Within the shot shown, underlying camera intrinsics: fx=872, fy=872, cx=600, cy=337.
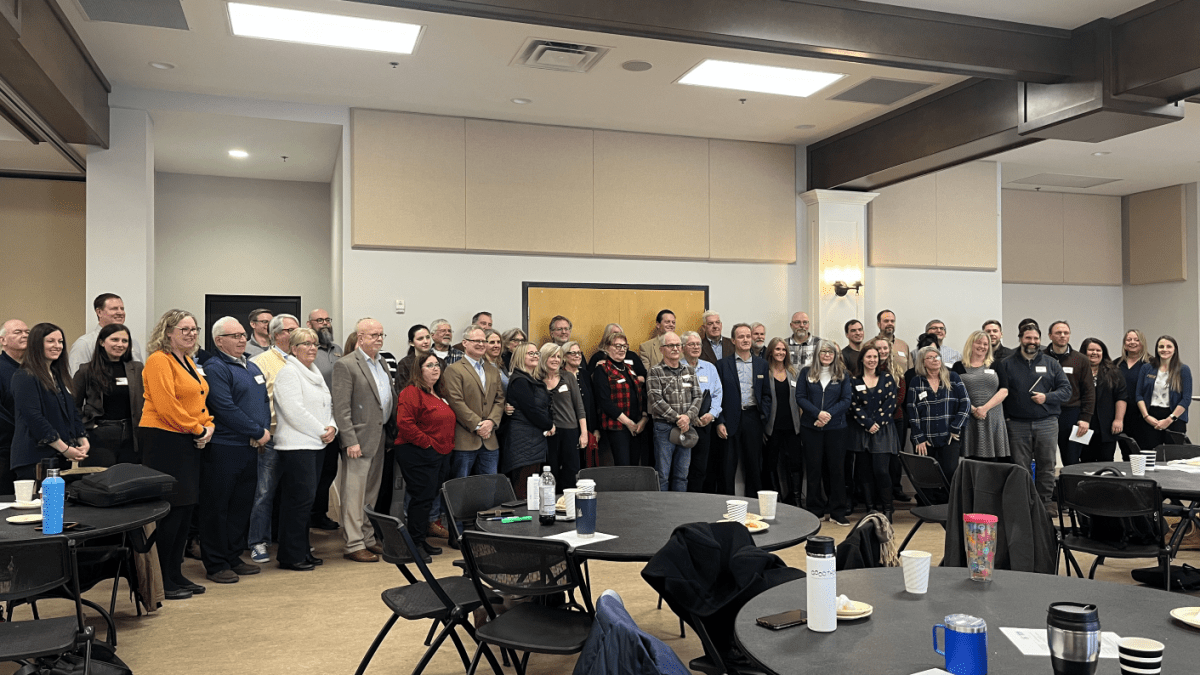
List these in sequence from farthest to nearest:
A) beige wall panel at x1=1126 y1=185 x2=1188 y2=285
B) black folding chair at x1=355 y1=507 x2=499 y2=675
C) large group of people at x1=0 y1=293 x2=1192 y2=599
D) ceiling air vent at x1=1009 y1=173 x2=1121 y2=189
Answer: beige wall panel at x1=1126 y1=185 x2=1188 y2=285 < ceiling air vent at x1=1009 y1=173 x2=1121 y2=189 < large group of people at x1=0 y1=293 x2=1192 y2=599 < black folding chair at x1=355 y1=507 x2=499 y2=675

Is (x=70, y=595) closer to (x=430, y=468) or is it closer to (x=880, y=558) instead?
(x=430, y=468)

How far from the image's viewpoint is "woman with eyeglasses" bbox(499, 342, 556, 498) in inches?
265

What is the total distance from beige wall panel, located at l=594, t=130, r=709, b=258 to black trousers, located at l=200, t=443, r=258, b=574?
4310 millimetres

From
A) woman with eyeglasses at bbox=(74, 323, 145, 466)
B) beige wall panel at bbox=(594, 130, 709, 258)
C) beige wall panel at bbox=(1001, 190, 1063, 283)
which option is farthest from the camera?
beige wall panel at bbox=(1001, 190, 1063, 283)

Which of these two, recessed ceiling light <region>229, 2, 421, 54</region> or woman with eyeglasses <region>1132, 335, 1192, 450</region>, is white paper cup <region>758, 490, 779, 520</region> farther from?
woman with eyeglasses <region>1132, 335, 1192, 450</region>

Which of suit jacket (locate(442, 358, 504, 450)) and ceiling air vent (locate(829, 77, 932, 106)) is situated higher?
ceiling air vent (locate(829, 77, 932, 106))

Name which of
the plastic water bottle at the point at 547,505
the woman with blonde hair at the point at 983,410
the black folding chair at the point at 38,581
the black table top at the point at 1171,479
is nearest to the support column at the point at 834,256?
the woman with blonde hair at the point at 983,410

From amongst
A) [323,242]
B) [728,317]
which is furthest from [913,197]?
[323,242]

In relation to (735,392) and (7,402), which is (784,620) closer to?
(7,402)

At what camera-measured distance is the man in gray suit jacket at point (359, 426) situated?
250 inches

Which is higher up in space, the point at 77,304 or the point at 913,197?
the point at 913,197

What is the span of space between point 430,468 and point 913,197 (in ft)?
21.8

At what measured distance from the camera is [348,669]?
4086 millimetres

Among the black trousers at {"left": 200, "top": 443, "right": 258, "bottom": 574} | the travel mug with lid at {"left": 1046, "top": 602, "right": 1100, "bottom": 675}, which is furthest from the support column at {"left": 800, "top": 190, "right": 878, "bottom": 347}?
the travel mug with lid at {"left": 1046, "top": 602, "right": 1100, "bottom": 675}
